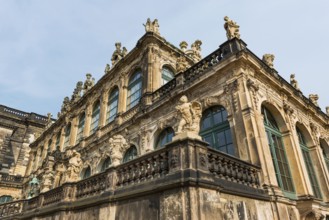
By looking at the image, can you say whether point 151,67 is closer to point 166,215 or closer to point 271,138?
point 271,138

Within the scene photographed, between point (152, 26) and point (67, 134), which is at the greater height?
point (152, 26)

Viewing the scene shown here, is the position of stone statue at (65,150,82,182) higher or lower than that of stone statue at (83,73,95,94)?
lower

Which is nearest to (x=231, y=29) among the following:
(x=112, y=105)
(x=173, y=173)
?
(x=173, y=173)

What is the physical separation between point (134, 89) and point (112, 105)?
7.94ft

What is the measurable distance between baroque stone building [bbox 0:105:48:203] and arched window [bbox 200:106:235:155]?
934 inches

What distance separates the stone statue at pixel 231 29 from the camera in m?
8.94

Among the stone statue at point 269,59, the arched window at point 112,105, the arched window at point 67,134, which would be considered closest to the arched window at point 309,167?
the stone statue at point 269,59

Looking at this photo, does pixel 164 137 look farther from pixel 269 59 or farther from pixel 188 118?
pixel 269 59

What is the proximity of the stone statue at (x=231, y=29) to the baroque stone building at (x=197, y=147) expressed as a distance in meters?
0.04

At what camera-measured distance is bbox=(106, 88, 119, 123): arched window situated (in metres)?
15.3

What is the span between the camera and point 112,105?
52.0ft

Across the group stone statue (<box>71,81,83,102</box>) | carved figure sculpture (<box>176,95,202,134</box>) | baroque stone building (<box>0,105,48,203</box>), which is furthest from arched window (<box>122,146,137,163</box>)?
baroque stone building (<box>0,105,48,203</box>)

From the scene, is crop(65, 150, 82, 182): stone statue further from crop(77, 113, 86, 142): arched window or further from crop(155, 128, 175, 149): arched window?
crop(77, 113, 86, 142): arched window

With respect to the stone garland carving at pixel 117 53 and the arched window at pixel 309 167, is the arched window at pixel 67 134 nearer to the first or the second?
the stone garland carving at pixel 117 53
